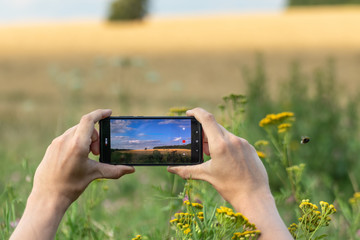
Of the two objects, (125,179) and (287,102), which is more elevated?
(287,102)

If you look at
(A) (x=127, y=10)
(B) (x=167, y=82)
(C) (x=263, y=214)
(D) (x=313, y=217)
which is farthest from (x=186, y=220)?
(A) (x=127, y=10)

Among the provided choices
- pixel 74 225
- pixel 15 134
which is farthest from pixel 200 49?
pixel 74 225

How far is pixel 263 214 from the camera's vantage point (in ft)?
3.84

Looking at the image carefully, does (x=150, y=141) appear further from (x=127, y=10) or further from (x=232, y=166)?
(x=127, y=10)

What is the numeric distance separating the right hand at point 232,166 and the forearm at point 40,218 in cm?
37

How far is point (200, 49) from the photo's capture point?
72.3ft

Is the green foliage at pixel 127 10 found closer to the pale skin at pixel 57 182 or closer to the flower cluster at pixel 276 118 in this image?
the flower cluster at pixel 276 118

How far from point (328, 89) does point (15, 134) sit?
386 centimetres

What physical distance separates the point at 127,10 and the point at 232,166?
41209 millimetres

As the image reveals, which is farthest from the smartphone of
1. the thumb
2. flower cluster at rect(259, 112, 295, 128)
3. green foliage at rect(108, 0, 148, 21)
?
green foliage at rect(108, 0, 148, 21)

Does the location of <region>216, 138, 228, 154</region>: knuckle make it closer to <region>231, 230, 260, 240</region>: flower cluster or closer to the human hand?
<region>231, 230, 260, 240</region>: flower cluster

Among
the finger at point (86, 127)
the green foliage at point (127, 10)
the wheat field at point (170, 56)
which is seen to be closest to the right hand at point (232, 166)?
the finger at point (86, 127)

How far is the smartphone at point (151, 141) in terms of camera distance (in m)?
1.38

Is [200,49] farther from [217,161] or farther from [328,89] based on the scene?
[217,161]
